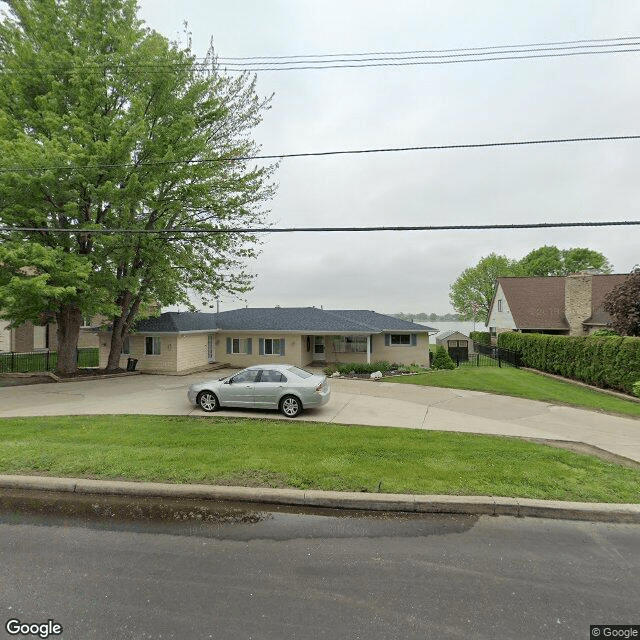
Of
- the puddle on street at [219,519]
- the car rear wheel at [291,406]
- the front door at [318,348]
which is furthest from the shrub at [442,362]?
the puddle on street at [219,519]

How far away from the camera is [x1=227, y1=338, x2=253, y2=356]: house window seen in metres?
25.0

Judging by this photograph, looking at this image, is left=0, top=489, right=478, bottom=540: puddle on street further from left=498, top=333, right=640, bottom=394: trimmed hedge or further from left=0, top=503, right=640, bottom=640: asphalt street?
left=498, top=333, right=640, bottom=394: trimmed hedge

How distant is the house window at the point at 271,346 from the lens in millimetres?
24438

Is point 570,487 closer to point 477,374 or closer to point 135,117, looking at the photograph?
point 477,374

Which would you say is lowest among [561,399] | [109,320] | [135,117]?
[561,399]

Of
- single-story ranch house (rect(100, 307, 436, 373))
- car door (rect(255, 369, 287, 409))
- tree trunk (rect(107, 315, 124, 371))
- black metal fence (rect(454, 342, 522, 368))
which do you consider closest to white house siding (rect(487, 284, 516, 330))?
black metal fence (rect(454, 342, 522, 368))


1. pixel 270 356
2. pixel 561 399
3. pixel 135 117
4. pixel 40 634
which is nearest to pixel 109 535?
pixel 40 634

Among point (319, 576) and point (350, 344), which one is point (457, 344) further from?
point (319, 576)

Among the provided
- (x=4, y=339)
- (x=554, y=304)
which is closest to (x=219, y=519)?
(x=554, y=304)

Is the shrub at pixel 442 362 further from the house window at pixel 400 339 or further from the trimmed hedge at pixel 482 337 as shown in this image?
the trimmed hedge at pixel 482 337

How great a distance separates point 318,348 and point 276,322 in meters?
3.64

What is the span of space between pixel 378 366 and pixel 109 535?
17975mm

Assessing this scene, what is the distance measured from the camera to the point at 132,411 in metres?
11.1

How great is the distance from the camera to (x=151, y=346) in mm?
22375
